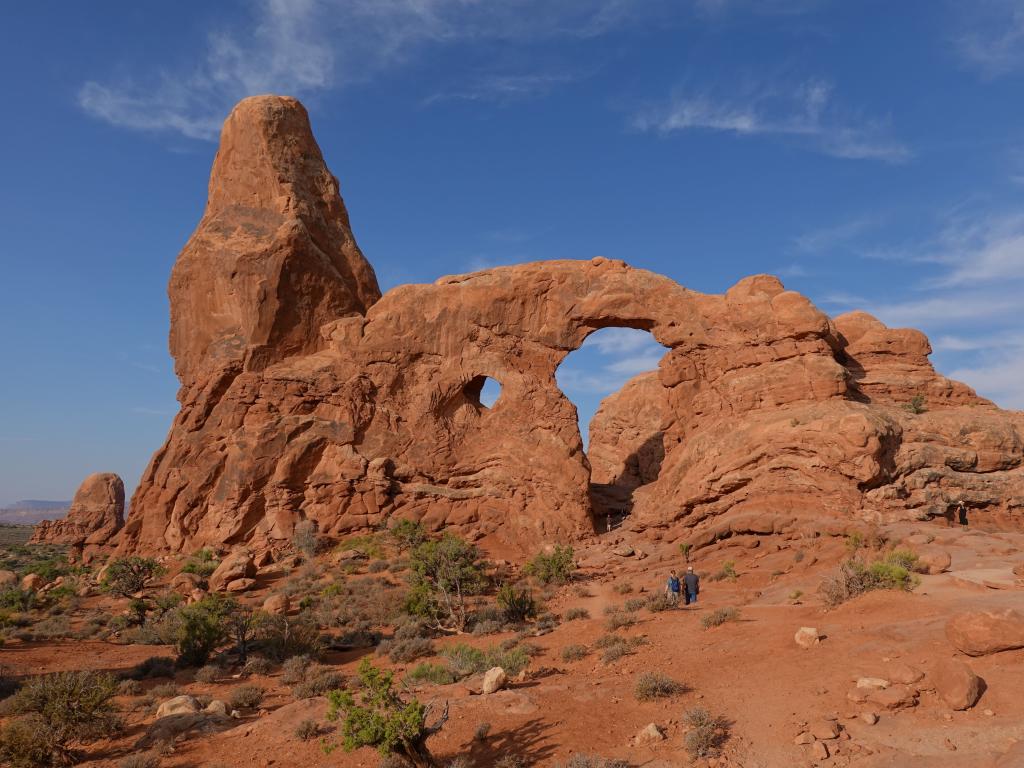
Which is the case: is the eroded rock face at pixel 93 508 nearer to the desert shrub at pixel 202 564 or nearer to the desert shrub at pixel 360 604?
the desert shrub at pixel 202 564

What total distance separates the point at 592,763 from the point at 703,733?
61.6 inches

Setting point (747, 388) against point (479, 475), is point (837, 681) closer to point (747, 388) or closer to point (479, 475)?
point (747, 388)

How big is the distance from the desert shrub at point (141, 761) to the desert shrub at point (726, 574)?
15620mm

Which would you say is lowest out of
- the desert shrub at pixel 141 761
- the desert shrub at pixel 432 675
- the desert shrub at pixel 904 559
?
the desert shrub at pixel 141 761

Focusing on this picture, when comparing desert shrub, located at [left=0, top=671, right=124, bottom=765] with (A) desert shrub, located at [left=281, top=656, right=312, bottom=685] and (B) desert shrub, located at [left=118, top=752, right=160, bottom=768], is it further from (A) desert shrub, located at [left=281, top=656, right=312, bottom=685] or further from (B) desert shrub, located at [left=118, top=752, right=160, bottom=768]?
(A) desert shrub, located at [left=281, top=656, right=312, bottom=685]

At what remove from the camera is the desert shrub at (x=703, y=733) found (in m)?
7.44

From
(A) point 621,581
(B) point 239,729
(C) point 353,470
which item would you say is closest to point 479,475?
(C) point 353,470

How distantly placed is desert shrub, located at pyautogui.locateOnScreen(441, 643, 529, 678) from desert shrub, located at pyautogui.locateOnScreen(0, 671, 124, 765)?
560cm

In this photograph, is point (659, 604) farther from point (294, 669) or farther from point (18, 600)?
point (18, 600)

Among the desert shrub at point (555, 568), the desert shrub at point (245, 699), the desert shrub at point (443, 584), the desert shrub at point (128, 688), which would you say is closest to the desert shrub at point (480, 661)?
the desert shrub at point (245, 699)

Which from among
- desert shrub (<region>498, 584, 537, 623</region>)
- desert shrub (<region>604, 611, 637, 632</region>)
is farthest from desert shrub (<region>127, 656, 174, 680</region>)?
desert shrub (<region>604, 611, 637, 632</region>)

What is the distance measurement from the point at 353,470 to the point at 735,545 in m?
15.5

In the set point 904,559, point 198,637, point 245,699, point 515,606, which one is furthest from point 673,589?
point 198,637

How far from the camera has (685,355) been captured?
89.2 feet
